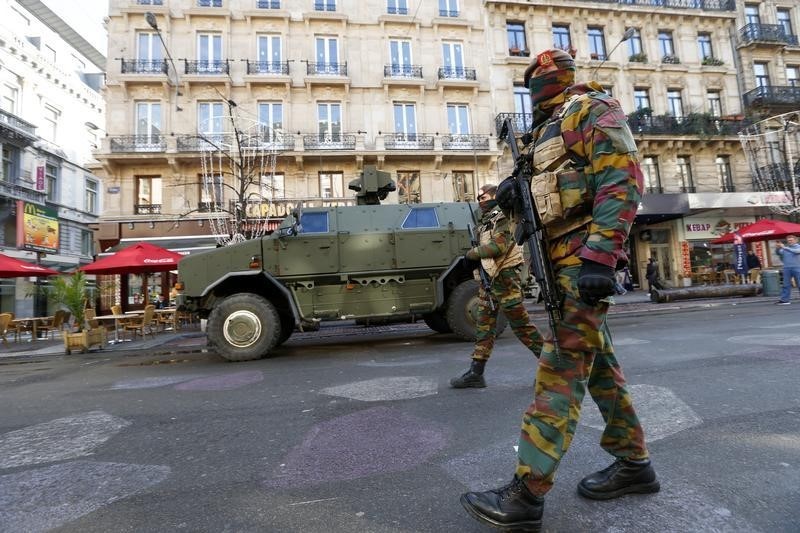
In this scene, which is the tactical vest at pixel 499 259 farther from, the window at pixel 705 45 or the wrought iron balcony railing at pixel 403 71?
the window at pixel 705 45

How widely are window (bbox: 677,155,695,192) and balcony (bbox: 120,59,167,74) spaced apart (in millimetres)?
25580

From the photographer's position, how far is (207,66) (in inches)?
743

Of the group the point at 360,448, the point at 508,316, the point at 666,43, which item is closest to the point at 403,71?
the point at 666,43

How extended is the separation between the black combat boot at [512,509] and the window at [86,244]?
3329 centimetres

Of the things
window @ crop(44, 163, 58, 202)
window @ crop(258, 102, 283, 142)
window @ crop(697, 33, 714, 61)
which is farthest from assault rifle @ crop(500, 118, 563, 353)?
window @ crop(44, 163, 58, 202)

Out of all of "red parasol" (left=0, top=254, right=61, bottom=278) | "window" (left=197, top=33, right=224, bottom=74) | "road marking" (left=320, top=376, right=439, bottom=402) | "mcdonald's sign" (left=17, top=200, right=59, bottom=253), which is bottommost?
"road marking" (left=320, top=376, right=439, bottom=402)

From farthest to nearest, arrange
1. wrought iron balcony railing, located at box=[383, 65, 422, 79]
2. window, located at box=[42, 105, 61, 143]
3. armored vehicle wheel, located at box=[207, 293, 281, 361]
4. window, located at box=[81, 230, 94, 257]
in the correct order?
window, located at box=[81, 230, 94, 257] < window, located at box=[42, 105, 61, 143] < wrought iron balcony railing, located at box=[383, 65, 422, 79] < armored vehicle wheel, located at box=[207, 293, 281, 361]

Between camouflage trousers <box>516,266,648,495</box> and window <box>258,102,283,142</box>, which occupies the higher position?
window <box>258,102,283,142</box>

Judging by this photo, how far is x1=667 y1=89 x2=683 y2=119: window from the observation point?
22578mm

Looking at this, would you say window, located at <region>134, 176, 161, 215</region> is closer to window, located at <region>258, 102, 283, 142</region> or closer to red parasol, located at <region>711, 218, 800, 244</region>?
window, located at <region>258, 102, 283, 142</region>

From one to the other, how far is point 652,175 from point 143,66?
24946 mm

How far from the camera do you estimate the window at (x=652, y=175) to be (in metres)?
21.4

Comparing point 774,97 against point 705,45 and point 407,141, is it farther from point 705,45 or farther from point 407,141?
point 407,141

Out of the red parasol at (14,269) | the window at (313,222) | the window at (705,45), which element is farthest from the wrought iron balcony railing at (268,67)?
the window at (705,45)
